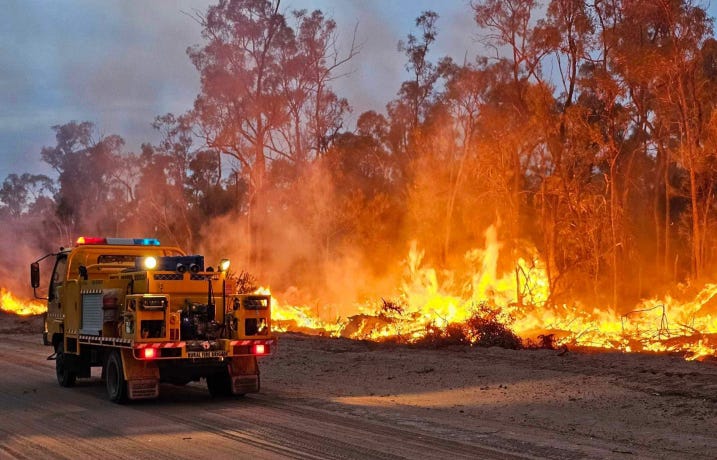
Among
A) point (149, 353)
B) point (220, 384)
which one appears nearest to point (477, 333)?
point (220, 384)

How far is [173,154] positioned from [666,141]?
37740mm

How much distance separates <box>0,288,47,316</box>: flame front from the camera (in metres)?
50.2

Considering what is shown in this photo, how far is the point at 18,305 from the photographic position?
52375 millimetres

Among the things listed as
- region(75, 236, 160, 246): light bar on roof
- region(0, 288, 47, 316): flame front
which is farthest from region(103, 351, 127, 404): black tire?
region(0, 288, 47, 316): flame front

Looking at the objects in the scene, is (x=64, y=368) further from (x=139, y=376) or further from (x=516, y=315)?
(x=516, y=315)

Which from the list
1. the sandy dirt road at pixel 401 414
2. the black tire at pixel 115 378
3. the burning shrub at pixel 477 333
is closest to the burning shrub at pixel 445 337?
the burning shrub at pixel 477 333

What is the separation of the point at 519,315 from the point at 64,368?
54.8 feet

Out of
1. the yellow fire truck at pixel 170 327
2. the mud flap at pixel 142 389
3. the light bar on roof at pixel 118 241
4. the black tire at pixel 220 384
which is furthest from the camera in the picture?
the light bar on roof at pixel 118 241

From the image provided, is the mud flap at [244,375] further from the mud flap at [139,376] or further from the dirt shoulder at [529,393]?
the mud flap at [139,376]

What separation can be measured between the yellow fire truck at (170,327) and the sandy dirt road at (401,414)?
498 mm

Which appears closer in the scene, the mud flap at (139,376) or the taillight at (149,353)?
the taillight at (149,353)

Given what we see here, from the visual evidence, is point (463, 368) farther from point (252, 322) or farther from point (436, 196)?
point (436, 196)

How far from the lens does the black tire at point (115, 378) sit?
12734 mm

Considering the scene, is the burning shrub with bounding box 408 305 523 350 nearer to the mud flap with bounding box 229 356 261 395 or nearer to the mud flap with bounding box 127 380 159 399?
the mud flap with bounding box 229 356 261 395
